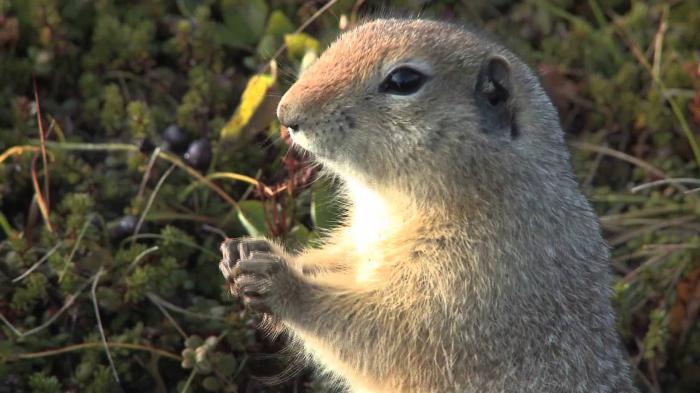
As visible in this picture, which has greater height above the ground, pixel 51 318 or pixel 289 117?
pixel 289 117

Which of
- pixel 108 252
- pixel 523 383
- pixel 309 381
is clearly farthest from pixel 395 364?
pixel 108 252

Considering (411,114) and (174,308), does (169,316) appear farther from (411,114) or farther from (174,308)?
(411,114)

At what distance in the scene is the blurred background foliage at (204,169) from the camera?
4.70m

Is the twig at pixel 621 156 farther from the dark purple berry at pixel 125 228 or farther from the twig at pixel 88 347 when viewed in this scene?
the twig at pixel 88 347

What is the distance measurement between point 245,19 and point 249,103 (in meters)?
0.92

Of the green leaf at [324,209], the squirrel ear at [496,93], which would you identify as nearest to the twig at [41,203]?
the green leaf at [324,209]

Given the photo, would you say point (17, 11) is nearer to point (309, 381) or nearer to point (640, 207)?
point (309, 381)

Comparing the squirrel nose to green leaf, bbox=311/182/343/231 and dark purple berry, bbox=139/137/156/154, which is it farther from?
dark purple berry, bbox=139/137/156/154

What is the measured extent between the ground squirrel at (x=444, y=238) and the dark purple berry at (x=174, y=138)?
4.72 feet

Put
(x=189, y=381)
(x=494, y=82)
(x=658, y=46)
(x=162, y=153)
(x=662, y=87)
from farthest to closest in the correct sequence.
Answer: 1. (x=658, y=46)
2. (x=662, y=87)
3. (x=162, y=153)
4. (x=189, y=381)
5. (x=494, y=82)

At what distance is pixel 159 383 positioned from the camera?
15.1 ft

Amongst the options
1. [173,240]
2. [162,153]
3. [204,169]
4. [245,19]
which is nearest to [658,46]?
[245,19]

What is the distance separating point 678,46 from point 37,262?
12.7 feet

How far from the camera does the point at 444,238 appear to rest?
3.79m
